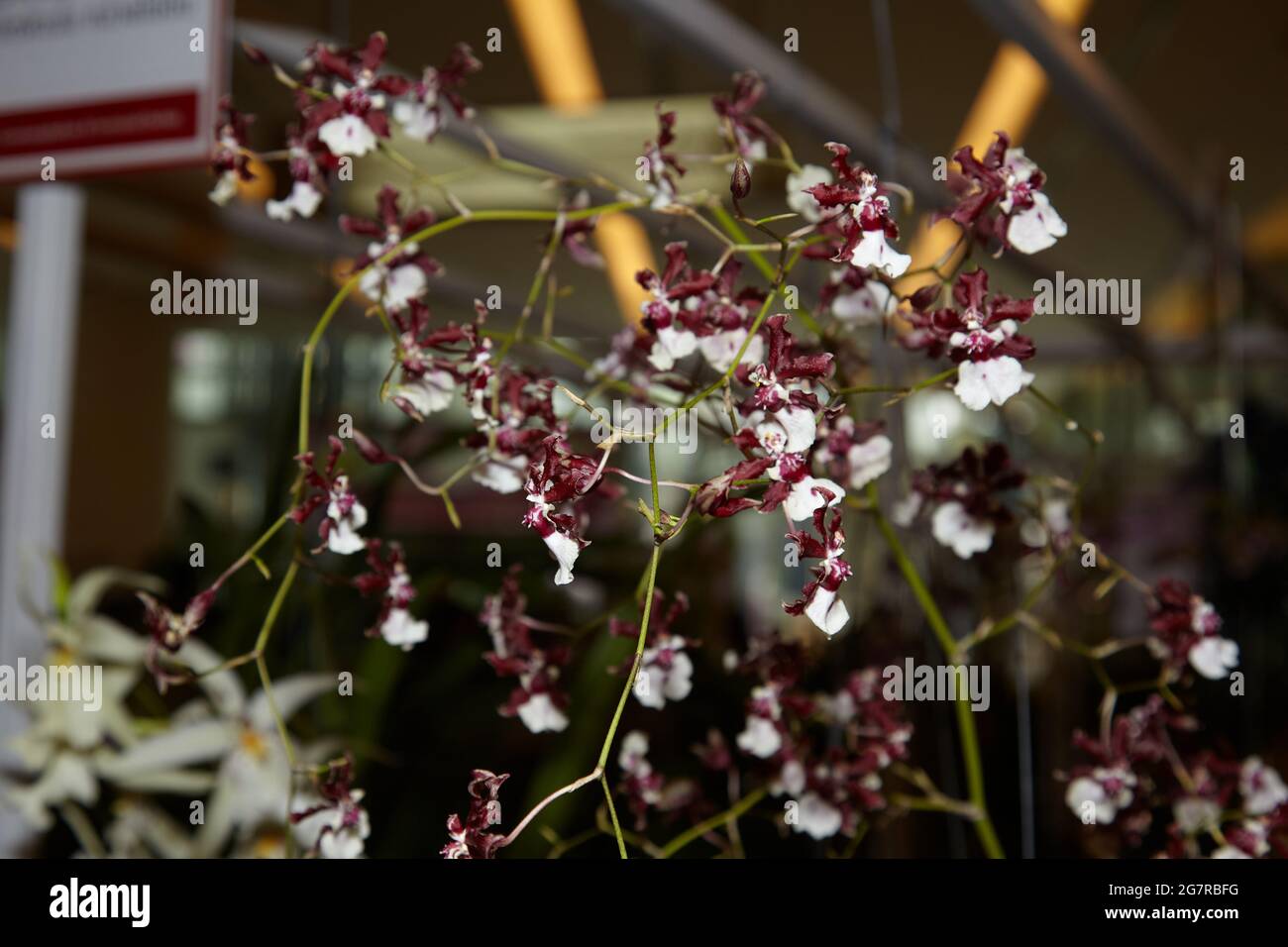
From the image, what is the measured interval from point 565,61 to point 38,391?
0.91 meters

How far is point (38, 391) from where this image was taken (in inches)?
61.2

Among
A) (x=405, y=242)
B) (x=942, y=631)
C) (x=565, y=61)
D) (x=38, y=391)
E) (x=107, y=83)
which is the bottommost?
(x=942, y=631)

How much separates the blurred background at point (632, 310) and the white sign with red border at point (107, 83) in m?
0.02

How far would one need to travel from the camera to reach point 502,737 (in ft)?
4.35

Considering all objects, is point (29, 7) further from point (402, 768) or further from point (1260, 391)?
point (1260, 391)

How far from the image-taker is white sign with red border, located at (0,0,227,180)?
4.24ft

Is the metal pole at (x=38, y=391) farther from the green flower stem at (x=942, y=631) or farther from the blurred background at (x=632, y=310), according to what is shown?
the green flower stem at (x=942, y=631)

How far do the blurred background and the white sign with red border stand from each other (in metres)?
0.02

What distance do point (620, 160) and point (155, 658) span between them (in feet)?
3.70

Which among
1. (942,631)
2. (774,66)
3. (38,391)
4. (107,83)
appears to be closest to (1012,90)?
(774,66)

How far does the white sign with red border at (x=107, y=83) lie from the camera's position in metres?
1.29

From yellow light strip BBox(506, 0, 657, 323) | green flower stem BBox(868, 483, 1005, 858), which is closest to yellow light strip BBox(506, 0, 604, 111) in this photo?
yellow light strip BBox(506, 0, 657, 323)

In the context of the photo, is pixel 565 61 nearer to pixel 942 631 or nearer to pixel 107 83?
pixel 107 83

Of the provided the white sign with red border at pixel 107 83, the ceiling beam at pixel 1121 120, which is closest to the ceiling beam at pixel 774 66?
the ceiling beam at pixel 1121 120
